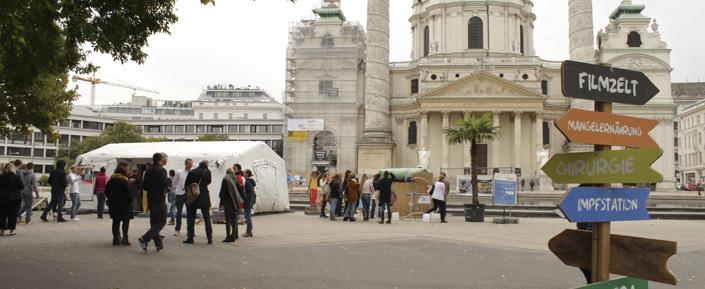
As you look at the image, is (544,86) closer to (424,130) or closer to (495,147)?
(495,147)

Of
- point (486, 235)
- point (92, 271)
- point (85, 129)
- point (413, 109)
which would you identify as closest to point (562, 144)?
point (413, 109)

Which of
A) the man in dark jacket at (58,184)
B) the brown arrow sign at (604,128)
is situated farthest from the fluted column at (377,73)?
the brown arrow sign at (604,128)

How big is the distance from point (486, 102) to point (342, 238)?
128 ft

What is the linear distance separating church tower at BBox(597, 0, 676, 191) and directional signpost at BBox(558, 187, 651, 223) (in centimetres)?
5295

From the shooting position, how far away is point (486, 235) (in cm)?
1383

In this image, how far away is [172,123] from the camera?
93.1m

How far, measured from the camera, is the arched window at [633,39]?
54875 mm

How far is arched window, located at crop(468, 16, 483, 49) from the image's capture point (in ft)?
183

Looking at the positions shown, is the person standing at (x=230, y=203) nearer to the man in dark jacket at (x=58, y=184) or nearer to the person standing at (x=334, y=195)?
the man in dark jacket at (x=58, y=184)

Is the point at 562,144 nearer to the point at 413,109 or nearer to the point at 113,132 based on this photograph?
the point at 413,109

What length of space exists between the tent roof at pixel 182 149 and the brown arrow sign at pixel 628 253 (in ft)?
50.7

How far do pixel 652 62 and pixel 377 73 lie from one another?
89.8ft

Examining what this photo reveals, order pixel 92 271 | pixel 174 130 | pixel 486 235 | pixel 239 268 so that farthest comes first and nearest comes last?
pixel 174 130
pixel 486 235
pixel 239 268
pixel 92 271

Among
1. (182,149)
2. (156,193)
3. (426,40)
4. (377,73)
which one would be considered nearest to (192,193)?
(156,193)
